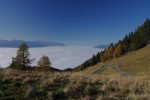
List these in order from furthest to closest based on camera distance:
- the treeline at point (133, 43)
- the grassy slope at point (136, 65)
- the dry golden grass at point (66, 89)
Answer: the treeline at point (133, 43) < the grassy slope at point (136, 65) < the dry golden grass at point (66, 89)

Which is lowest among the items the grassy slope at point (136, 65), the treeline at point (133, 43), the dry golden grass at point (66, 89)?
the dry golden grass at point (66, 89)

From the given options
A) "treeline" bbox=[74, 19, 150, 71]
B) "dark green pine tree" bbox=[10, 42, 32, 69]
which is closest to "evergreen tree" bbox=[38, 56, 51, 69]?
"dark green pine tree" bbox=[10, 42, 32, 69]

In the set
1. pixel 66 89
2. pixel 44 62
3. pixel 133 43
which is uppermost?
pixel 133 43

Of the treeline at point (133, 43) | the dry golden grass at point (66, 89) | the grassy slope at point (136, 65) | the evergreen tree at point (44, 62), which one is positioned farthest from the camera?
the treeline at point (133, 43)

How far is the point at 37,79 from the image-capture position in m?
15.4

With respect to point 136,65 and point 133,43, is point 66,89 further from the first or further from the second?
point 133,43

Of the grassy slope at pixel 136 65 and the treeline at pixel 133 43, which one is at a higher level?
the treeline at pixel 133 43

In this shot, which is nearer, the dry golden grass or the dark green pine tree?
the dry golden grass

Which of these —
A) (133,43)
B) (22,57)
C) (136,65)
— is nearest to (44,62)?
(22,57)

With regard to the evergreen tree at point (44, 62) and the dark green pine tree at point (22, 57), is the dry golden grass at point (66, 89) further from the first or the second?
the evergreen tree at point (44, 62)

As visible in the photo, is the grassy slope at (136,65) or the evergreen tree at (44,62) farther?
the evergreen tree at (44,62)

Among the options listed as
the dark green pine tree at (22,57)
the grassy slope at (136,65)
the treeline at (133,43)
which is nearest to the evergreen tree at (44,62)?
the dark green pine tree at (22,57)

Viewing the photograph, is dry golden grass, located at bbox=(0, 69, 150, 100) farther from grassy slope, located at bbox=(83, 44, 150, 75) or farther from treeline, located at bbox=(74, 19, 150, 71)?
treeline, located at bbox=(74, 19, 150, 71)

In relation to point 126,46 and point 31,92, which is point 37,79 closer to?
point 31,92
